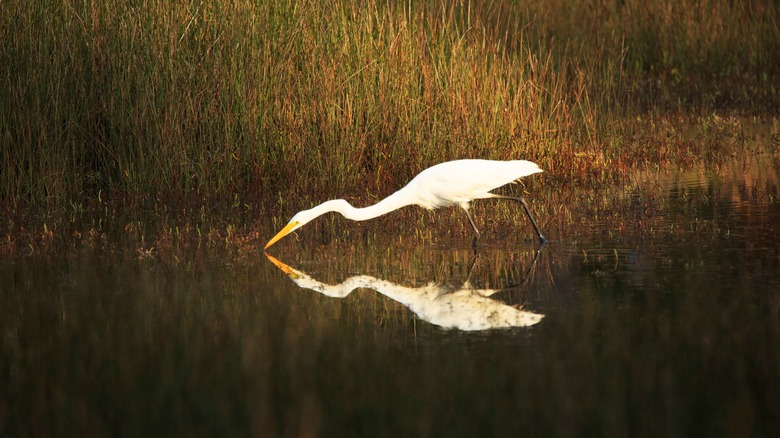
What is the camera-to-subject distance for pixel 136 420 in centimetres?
473

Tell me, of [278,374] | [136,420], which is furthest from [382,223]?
[136,420]

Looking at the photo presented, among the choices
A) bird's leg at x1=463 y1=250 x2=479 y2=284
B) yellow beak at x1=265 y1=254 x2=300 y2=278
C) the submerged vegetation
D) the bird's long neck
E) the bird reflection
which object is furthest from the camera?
the submerged vegetation

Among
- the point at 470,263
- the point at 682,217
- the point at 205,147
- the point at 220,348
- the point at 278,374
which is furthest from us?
the point at 205,147

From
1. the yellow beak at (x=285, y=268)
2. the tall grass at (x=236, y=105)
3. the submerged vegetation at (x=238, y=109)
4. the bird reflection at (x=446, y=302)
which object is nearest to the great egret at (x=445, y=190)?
the yellow beak at (x=285, y=268)

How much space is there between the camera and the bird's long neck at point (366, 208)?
811 cm

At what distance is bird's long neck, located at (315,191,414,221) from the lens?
319 inches

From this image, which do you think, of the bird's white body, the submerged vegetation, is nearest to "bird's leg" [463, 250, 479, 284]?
the bird's white body

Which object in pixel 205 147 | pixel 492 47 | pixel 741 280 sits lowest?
pixel 741 280

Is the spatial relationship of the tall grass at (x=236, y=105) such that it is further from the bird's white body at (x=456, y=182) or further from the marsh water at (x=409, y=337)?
the bird's white body at (x=456, y=182)

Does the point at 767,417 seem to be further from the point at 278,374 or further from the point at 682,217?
the point at 682,217

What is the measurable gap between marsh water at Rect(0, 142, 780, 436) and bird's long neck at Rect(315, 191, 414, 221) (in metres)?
0.24

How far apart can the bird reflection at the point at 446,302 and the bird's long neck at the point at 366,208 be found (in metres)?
0.84

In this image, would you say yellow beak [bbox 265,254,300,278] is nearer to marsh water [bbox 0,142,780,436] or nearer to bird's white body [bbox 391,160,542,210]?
marsh water [bbox 0,142,780,436]

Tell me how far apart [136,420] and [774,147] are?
9.30m
